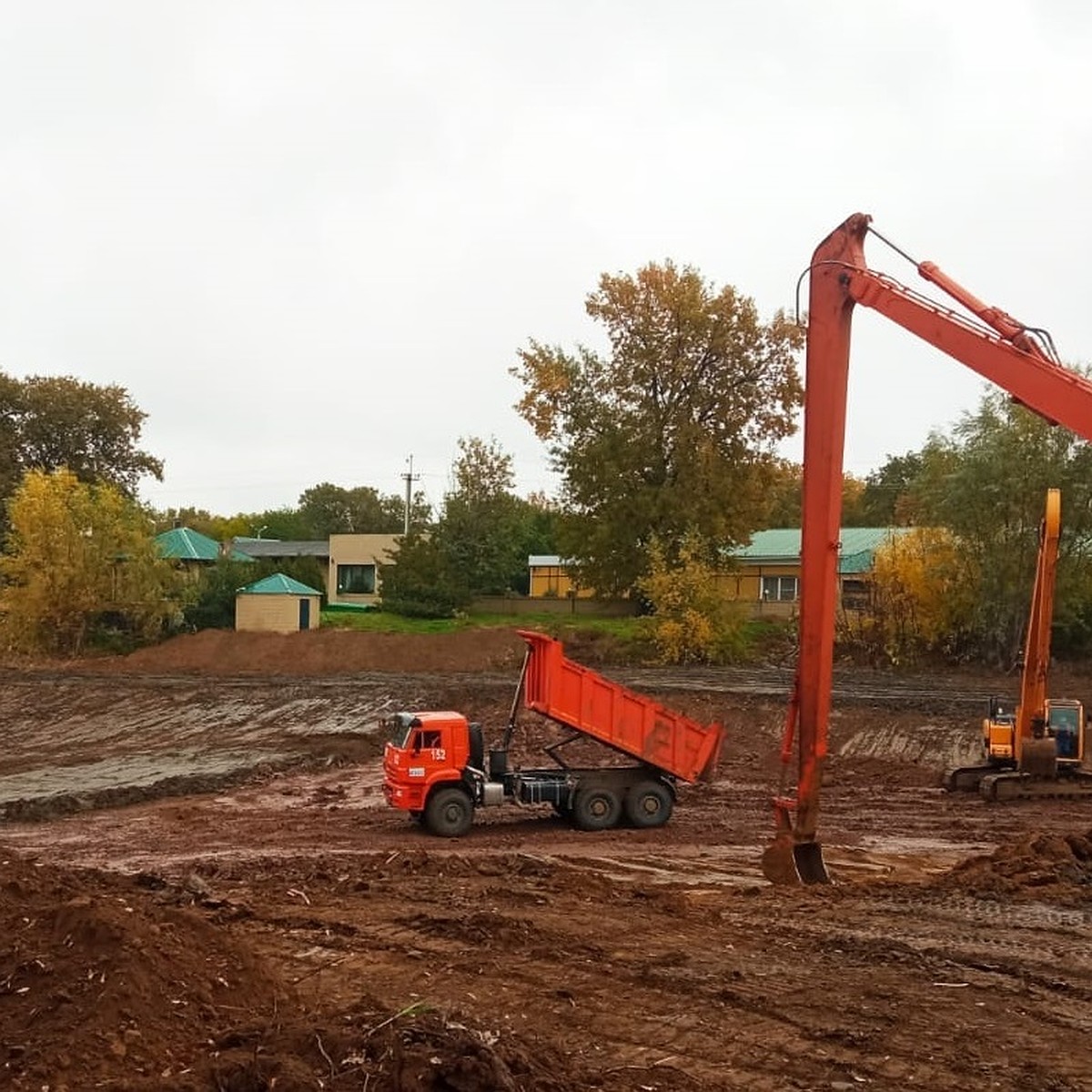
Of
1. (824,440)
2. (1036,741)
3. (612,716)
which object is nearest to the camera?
(824,440)

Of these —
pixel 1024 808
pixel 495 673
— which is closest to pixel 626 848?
pixel 1024 808

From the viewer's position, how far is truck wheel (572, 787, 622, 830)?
57.7 feet

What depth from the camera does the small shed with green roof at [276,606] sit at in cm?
5081

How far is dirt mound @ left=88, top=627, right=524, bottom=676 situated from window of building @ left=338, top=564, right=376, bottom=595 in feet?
57.5

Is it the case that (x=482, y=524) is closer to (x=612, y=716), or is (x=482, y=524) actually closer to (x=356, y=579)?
(x=356, y=579)

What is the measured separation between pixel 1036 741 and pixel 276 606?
36460 mm

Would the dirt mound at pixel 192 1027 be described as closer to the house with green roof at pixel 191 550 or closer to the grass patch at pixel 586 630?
the grass patch at pixel 586 630

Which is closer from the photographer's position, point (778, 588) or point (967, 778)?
point (967, 778)

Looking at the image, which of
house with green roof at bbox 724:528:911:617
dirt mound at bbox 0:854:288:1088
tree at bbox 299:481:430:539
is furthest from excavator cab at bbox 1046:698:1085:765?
tree at bbox 299:481:430:539

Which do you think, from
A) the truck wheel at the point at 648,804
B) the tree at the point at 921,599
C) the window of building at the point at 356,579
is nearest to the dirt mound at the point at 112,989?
the truck wheel at the point at 648,804

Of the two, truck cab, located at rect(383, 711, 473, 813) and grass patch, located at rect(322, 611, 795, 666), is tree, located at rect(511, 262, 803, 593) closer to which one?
grass patch, located at rect(322, 611, 795, 666)

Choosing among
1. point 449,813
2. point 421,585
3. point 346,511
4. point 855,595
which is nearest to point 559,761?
point 449,813

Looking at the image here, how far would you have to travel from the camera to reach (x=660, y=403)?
47281mm

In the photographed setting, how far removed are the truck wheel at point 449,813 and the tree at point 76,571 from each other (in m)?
33.1
